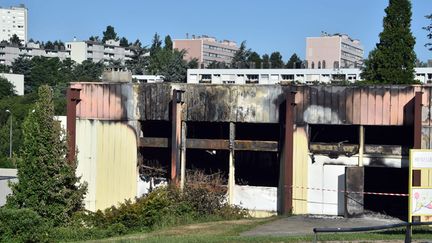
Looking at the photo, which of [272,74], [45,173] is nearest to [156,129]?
[45,173]

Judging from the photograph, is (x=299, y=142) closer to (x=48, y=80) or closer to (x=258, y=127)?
(x=258, y=127)

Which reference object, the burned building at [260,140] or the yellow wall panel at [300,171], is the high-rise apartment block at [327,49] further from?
the yellow wall panel at [300,171]

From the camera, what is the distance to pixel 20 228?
20500 millimetres

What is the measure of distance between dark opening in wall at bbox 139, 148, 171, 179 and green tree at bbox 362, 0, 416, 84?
24.7 metres

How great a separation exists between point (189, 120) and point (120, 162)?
3.32 meters

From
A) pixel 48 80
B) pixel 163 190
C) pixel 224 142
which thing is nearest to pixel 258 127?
pixel 224 142

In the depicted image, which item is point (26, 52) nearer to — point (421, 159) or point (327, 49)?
point (327, 49)

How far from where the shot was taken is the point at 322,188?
84.1 ft

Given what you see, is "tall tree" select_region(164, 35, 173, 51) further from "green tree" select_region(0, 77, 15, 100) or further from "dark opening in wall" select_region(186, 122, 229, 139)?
"dark opening in wall" select_region(186, 122, 229, 139)

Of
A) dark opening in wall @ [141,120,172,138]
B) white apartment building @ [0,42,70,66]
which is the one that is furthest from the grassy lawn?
white apartment building @ [0,42,70,66]

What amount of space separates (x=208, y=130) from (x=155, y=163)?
8.70 feet

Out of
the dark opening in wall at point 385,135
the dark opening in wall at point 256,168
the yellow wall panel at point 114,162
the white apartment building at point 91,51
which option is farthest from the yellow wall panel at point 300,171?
the white apartment building at point 91,51

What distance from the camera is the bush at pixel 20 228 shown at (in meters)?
20.3

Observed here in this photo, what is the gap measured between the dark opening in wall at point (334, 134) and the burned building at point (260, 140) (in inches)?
1.7
